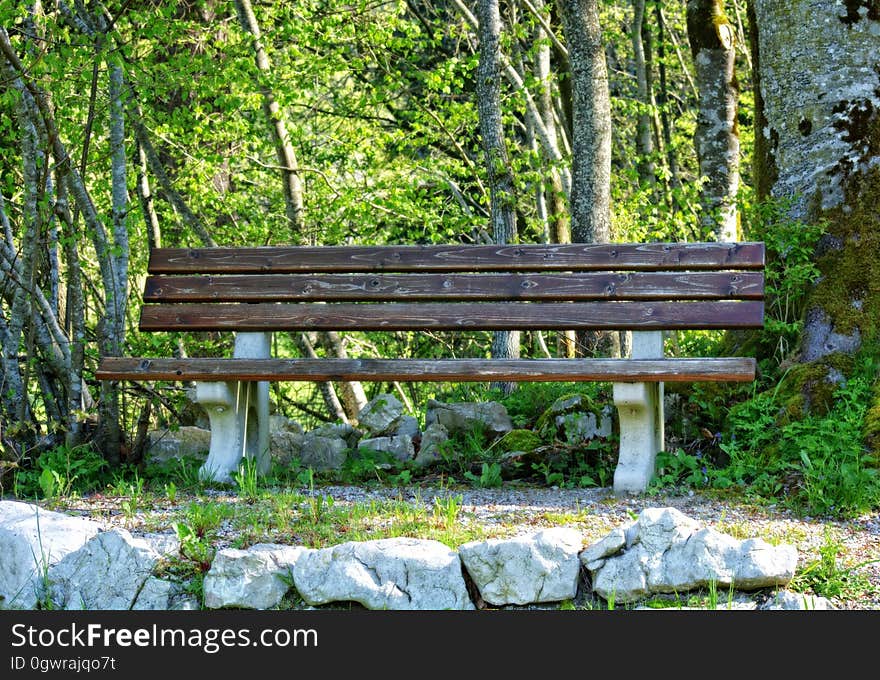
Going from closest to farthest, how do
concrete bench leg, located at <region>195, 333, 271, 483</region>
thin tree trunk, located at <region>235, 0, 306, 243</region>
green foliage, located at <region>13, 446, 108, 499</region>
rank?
1. green foliage, located at <region>13, 446, 108, 499</region>
2. concrete bench leg, located at <region>195, 333, 271, 483</region>
3. thin tree trunk, located at <region>235, 0, 306, 243</region>

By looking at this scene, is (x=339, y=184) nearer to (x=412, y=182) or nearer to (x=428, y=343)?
(x=412, y=182)

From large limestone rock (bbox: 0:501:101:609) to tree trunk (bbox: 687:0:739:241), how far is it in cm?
582

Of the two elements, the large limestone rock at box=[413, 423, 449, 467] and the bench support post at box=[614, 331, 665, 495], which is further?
the large limestone rock at box=[413, 423, 449, 467]

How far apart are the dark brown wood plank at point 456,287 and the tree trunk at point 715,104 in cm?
325

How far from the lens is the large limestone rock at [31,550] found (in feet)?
12.8

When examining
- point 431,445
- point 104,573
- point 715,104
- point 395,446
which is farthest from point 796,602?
point 715,104

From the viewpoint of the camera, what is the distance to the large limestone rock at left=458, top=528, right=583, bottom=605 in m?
3.76

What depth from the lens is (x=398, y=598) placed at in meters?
3.73

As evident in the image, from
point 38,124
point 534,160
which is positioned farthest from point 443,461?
point 534,160

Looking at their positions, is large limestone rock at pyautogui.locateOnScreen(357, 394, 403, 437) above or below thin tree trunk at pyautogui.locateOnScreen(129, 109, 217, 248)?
below

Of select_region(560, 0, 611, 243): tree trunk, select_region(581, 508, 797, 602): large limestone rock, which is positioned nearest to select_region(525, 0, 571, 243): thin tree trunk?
select_region(560, 0, 611, 243): tree trunk

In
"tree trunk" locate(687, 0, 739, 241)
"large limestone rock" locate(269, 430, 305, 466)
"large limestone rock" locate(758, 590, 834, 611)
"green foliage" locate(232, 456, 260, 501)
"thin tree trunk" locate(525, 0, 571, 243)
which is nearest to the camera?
"large limestone rock" locate(758, 590, 834, 611)

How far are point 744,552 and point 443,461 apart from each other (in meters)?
2.54

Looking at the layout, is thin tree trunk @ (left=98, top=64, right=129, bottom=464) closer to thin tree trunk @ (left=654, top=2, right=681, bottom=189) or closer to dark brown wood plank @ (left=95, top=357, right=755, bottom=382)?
dark brown wood plank @ (left=95, top=357, right=755, bottom=382)
